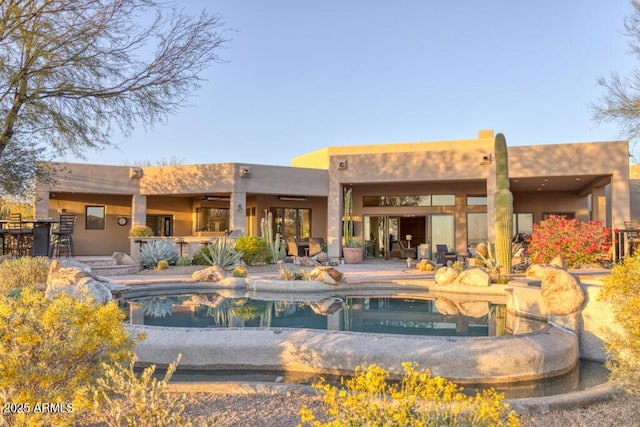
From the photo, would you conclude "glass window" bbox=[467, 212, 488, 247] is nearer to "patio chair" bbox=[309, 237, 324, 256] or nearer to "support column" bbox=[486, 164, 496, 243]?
"support column" bbox=[486, 164, 496, 243]

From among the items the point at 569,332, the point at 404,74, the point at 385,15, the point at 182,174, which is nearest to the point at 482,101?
the point at 404,74

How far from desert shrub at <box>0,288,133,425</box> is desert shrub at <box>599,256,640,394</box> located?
11.6ft

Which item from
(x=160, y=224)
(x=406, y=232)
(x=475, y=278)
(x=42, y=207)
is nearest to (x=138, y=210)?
(x=160, y=224)

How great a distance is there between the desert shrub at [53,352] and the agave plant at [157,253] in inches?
444

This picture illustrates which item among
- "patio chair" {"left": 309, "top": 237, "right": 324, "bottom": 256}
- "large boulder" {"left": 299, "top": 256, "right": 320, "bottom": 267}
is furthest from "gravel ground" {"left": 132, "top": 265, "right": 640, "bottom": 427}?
"patio chair" {"left": 309, "top": 237, "right": 324, "bottom": 256}

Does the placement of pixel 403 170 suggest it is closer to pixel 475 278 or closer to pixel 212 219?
pixel 475 278

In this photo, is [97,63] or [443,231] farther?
[443,231]

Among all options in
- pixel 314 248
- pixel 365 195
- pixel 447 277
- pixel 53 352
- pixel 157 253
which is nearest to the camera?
pixel 53 352

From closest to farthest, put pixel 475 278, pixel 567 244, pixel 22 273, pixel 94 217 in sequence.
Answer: pixel 22 273 < pixel 475 278 < pixel 567 244 < pixel 94 217

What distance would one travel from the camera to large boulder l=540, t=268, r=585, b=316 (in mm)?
6047

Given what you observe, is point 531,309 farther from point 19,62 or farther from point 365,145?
point 365,145

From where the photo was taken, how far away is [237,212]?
17.5 meters

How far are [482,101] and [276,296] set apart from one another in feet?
44.9

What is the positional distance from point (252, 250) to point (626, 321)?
11.9 m
